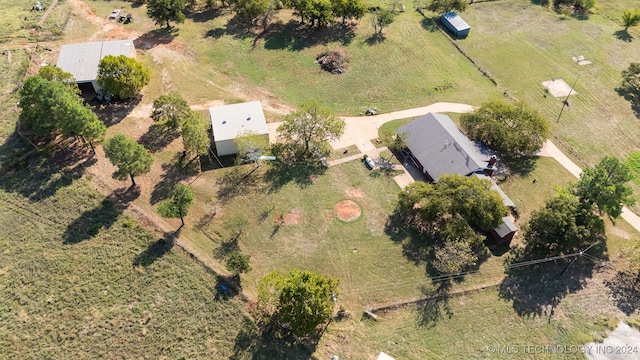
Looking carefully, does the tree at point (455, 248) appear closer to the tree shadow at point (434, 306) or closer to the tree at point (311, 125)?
the tree shadow at point (434, 306)

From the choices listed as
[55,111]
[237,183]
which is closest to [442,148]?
[237,183]

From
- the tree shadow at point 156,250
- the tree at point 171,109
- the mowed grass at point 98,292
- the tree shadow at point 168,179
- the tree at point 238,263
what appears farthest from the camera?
the tree at point 171,109

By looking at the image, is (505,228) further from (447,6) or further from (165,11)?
(165,11)

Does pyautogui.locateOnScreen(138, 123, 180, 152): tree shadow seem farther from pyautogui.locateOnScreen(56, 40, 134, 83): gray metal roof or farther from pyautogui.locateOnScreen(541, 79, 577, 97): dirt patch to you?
pyautogui.locateOnScreen(541, 79, 577, 97): dirt patch

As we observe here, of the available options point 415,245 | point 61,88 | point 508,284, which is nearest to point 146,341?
point 415,245

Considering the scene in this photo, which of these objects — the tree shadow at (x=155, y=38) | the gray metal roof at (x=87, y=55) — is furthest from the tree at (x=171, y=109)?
the tree shadow at (x=155, y=38)

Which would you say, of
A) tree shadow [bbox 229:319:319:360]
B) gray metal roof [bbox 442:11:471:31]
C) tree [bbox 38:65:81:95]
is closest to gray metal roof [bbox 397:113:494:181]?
tree shadow [bbox 229:319:319:360]

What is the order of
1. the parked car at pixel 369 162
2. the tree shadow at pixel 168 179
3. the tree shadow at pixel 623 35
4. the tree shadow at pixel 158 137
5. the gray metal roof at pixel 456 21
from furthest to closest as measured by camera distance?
the tree shadow at pixel 623 35
the gray metal roof at pixel 456 21
the tree shadow at pixel 158 137
the parked car at pixel 369 162
the tree shadow at pixel 168 179
